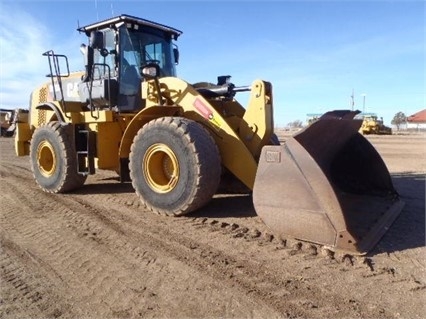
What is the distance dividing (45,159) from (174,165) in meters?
→ 3.24

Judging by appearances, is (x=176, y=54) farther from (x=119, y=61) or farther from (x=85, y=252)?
(x=85, y=252)

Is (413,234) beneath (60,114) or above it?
beneath

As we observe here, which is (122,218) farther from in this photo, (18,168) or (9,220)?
(18,168)

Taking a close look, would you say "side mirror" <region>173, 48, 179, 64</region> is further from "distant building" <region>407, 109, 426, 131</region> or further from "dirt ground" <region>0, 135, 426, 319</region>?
"distant building" <region>407, 109, 426, 131</region>

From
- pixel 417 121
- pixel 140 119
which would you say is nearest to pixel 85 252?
pixel 140 119

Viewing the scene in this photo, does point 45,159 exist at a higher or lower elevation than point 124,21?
lower

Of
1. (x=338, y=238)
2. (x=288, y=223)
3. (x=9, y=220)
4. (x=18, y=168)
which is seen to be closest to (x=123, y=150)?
(x=9, y=220)

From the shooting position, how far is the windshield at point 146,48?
6613 mm

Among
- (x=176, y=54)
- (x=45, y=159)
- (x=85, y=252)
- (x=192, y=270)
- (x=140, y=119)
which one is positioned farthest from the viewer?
(x=176, y=54)

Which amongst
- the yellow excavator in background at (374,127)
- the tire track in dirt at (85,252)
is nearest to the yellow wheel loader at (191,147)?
the tire track in dirt at (85,252)

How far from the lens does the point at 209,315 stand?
2.75 meters

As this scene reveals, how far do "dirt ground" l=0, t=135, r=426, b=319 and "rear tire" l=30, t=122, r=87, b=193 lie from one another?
51.3 inches

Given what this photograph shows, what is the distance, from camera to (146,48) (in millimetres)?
6898

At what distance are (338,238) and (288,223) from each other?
53 centimetres
